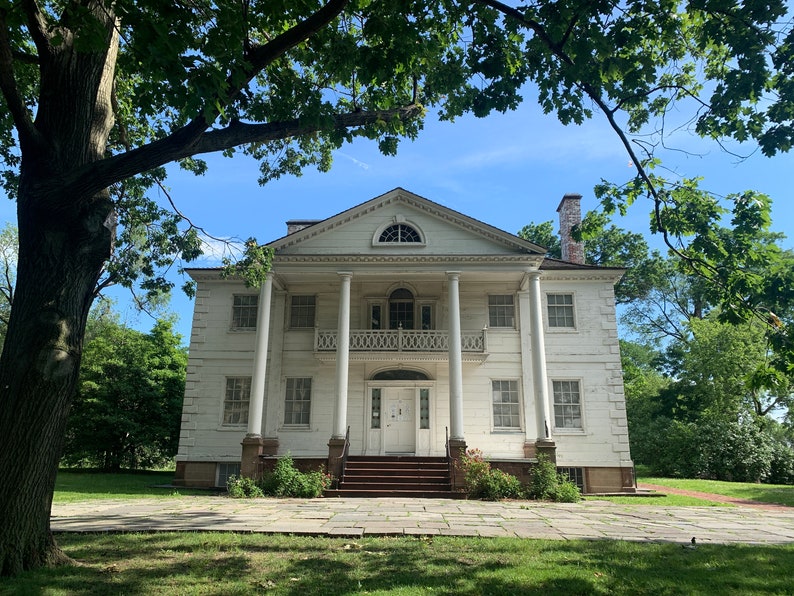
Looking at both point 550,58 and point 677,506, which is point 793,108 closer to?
point 550,58

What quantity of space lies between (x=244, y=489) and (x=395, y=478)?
409 cm

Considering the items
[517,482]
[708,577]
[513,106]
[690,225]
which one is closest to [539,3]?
[513,106]

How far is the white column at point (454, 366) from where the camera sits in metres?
15.6

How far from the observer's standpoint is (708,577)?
17.3 feet

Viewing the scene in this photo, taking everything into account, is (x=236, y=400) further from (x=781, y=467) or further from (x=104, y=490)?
(x=781, y=467)

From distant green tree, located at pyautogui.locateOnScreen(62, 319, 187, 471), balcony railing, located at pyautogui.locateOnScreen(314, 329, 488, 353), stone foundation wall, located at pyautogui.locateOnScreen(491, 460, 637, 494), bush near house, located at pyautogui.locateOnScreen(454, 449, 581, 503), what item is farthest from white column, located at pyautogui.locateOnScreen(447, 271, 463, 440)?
distant green tree, located at pyautogui.locateOnScreen(62, 319, 187, 471)

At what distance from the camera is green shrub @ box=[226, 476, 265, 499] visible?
14078 millimetres

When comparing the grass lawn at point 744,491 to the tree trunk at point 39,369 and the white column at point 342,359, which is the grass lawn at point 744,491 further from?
the tree trunk at point 39,369

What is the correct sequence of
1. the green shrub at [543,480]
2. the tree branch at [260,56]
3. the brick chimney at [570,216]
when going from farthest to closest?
the brick chimney at [570,216] < the green shrub at [543,480] < the tree branch at [260,56]

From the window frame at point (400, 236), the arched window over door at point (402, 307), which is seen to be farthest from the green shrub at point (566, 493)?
the window frame at point (400, 236)

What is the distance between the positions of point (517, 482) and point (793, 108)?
11167 mm

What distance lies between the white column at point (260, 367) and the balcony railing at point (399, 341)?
6.07ft

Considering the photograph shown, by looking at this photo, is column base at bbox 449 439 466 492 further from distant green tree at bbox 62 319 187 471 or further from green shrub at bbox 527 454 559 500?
distant green tree at bbox 62 319 187 471

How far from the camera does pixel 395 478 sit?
1501 cm
